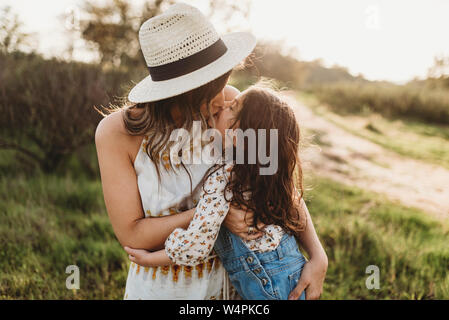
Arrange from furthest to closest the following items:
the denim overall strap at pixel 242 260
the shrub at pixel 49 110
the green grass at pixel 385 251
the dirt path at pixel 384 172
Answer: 1. the dirt path at pixel 384 172
2. the shrub at pixel 49 110
3. the green grass at pixel 385 251
4. the denim overall strap at pixel 242 260

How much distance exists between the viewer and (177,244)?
1345mm

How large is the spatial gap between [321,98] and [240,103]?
635 inches

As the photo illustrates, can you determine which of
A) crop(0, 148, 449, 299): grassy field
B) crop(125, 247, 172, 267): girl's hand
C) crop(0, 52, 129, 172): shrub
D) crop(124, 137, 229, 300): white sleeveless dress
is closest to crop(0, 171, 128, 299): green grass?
crop(0, 148, 449, 299): grassy field

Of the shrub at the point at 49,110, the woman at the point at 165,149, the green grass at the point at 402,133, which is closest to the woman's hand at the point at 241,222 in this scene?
the woman at the point at 165,149

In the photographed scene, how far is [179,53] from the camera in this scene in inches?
56.4

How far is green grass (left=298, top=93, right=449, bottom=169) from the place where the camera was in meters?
7.57

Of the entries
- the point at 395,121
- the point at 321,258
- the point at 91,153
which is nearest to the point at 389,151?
the point at 395,121

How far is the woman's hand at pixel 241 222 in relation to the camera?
1434 millimetres

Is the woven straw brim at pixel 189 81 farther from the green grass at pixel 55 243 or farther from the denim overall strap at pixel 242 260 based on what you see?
the green grass at pixel 55 243

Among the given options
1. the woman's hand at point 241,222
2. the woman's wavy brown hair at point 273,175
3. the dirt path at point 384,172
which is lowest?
the dirt path at point 384,172

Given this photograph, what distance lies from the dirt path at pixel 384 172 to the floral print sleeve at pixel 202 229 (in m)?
2.82

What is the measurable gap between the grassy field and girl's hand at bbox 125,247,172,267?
1.43 meters

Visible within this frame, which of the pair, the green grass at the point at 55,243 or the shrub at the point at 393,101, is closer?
the green grass at the point at 55,243

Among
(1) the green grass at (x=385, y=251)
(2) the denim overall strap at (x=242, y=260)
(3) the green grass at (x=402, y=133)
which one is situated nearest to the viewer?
(2) the denim overall strap at (x=242, y=260)
